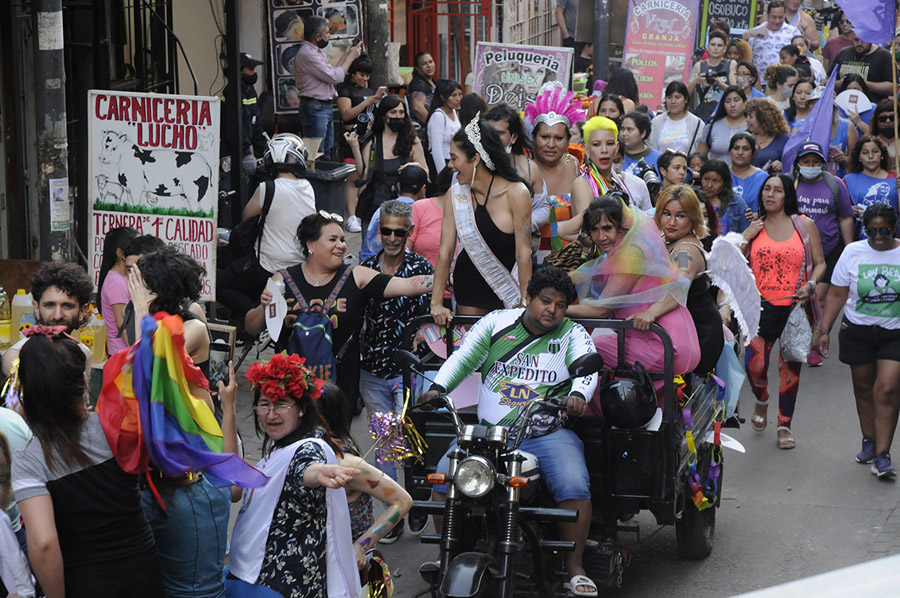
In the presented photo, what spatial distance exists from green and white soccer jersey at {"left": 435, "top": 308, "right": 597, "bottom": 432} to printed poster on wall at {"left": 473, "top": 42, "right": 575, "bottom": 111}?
7.55m

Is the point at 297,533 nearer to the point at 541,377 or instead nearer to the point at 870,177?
the point at 541,377

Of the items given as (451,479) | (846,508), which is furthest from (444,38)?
A: (451,479)

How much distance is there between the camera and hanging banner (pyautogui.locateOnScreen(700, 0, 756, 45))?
2125 centimetres

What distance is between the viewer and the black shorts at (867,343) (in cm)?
863

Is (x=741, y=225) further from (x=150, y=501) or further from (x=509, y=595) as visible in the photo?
(x=150, y=501)

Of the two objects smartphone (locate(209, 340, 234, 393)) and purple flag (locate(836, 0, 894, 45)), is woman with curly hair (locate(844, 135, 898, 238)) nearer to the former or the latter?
purple flag (locate(836, 0, 894, 45))

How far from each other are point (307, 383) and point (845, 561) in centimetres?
374

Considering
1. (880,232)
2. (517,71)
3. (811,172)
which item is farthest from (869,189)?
(517,71)

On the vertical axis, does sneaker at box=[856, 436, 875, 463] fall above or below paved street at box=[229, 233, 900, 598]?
above

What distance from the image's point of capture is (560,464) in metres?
6.17

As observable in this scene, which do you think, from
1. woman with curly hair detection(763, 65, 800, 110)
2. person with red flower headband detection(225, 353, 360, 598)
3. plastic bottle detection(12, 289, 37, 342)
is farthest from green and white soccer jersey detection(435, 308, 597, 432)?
woman with curly hair detection(763, 65, 800, 110)

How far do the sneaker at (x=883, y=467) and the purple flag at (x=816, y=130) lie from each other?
172 inches

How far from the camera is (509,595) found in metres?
5.72

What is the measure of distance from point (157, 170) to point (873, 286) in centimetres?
471
